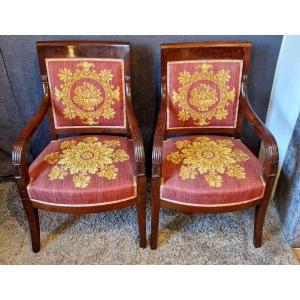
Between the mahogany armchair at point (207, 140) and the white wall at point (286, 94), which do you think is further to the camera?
the white wall at point (286, 94)

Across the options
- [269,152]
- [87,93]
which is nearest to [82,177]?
[87,93]

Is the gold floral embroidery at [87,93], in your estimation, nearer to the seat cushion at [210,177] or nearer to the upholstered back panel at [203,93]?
the upholstered back panel at [203,93]

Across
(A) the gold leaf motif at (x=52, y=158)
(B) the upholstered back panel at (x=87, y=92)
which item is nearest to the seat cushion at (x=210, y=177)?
(B) the upholstered back panel at (x=87, y=92)

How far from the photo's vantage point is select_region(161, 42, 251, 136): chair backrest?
1426 millimetres

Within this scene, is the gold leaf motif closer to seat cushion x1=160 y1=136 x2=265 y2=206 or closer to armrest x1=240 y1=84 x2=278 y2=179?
seat cushion x1=160 y1=136 x2=265 y2=206

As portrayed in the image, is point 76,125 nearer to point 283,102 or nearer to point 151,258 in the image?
point 151,258

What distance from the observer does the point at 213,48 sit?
1.42m

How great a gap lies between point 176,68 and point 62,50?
551 mm

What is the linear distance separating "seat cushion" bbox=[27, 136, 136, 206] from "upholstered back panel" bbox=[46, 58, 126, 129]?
173 mm

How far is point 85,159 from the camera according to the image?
1411 mm

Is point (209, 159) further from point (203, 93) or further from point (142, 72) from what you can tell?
point (142, 72)

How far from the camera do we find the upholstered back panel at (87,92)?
4.76 ft
